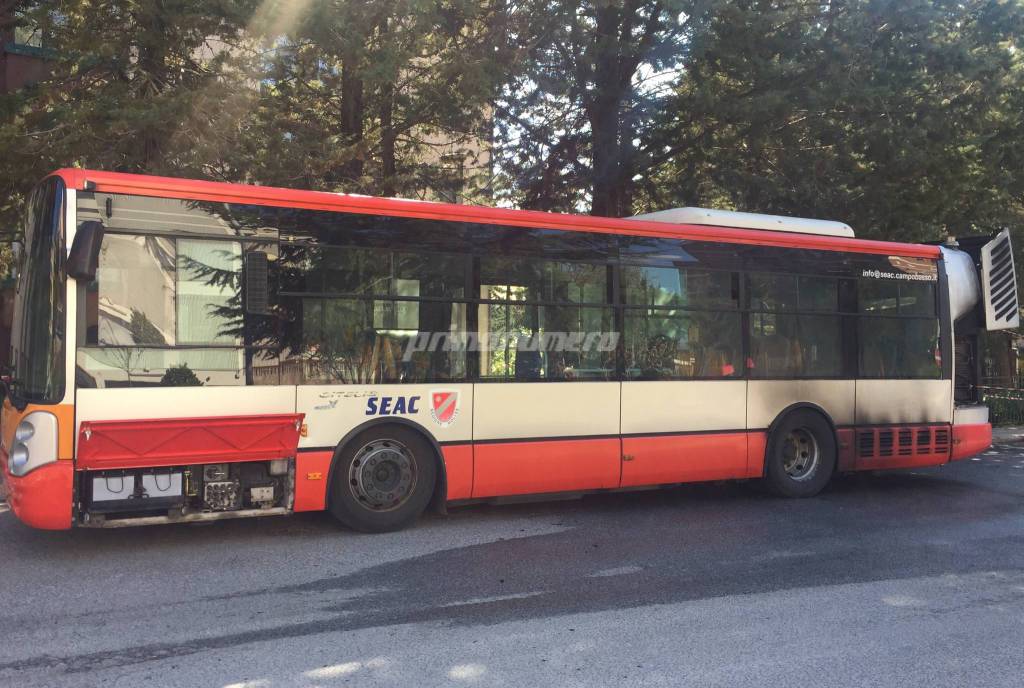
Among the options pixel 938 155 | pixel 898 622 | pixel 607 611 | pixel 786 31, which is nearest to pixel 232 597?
pixel 607 611

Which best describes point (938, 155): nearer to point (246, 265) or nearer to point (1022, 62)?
point (1022, 62)

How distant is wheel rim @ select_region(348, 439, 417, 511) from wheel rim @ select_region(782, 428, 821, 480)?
4.47 meters

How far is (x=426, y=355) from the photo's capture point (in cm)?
770

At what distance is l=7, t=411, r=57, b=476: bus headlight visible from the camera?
6.32 m

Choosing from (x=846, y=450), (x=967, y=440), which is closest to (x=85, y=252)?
(x=846, y=450)

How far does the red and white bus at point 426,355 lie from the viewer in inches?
258

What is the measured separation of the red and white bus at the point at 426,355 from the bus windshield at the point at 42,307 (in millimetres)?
27

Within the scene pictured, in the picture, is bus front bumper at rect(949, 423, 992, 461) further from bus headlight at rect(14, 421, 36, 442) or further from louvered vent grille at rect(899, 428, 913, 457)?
bus headlight at rect(14, 421, 36, 442)

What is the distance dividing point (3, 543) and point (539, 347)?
15.9 feet

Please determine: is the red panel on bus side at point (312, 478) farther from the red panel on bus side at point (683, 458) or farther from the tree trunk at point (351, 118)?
the tree trunk at point (351, 118)

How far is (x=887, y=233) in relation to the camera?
16.2 meters

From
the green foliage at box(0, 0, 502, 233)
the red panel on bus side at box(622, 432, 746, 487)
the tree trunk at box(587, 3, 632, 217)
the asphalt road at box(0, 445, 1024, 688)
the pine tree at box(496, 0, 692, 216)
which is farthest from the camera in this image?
the tree trunk at box(587, 3, 632, 217)

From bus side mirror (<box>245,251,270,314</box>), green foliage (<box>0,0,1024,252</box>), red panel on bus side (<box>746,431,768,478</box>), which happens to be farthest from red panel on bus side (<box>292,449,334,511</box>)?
green foliage (<box>0,0,1024,252</box>)

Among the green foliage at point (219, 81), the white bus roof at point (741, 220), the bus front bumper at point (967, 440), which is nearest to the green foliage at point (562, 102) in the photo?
the green foliage at point (219, 81)
